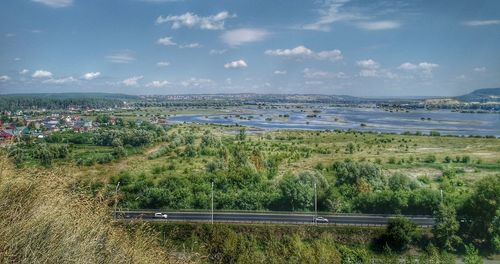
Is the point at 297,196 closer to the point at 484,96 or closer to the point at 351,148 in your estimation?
the point at 351,148

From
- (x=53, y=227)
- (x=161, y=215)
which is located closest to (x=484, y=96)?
(x=161, y=215)

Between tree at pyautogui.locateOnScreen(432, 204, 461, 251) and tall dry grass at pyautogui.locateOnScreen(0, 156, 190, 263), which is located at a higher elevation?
tall dry grass at pyautogui.locateOnScreen(0, 156, 190, 263)

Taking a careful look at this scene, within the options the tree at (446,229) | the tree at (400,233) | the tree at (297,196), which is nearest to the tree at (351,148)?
the tree at (297,196)

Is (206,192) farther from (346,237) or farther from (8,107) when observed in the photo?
(8,107)

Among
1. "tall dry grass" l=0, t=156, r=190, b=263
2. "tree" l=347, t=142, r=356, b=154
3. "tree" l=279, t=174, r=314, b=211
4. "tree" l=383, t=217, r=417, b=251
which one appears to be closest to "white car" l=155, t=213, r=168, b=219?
"tree" l=279, t=174, r=314, b=211

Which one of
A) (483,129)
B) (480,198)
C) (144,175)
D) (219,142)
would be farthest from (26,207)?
(483,129)

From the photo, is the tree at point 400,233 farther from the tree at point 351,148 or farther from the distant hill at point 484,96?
the distant hill at point 484,96

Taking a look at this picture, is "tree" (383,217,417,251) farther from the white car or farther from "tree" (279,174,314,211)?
the white car
